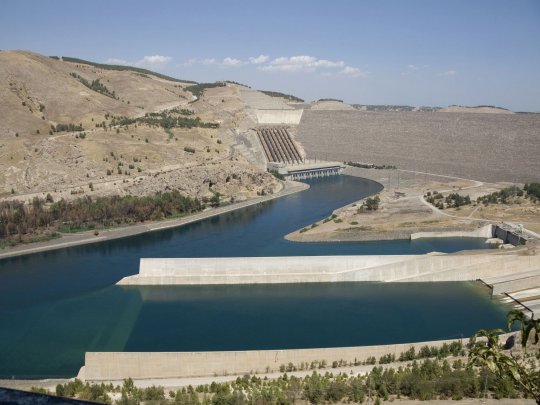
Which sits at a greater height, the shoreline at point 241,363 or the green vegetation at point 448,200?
the green vegetation at point 448,200

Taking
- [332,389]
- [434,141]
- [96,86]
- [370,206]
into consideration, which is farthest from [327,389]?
[96,86]

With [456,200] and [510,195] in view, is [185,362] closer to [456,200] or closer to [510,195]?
[456,200]

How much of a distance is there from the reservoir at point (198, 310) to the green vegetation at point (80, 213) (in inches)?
142

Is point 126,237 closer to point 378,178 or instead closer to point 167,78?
point 378,178

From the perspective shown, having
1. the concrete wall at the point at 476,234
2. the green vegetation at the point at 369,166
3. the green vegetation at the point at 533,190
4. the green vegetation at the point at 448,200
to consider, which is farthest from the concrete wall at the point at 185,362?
the green vegetation at the point at 369,166

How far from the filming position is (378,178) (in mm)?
53656

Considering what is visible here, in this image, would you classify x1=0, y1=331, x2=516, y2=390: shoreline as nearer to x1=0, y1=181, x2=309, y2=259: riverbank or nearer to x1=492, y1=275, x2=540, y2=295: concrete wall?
x1=492, y1=275, x2=540, y2=295: concrete wall

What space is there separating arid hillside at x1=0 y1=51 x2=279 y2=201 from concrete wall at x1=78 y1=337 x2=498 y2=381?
2498 centimetres

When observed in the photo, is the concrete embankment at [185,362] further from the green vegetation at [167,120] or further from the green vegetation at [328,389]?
the green vegetation at [167,120]

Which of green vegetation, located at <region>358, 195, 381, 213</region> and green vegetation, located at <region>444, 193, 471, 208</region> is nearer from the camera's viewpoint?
green vegetation, located at <region>358, 195, 381, 213</region>

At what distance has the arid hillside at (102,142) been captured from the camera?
40.7m

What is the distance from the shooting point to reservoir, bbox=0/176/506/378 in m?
18.4

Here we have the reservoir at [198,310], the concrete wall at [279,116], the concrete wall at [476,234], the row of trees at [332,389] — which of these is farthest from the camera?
the concrete wall at [279,116]

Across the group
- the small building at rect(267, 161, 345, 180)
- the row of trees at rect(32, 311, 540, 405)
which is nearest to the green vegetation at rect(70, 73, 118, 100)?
the small building at rect(267, 161, 345, 180)
